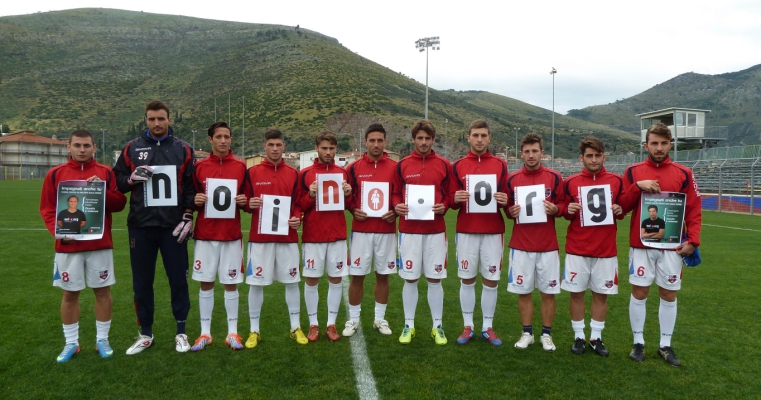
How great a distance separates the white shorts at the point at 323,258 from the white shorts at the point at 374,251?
14cm

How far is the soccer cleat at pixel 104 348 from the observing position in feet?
15.4

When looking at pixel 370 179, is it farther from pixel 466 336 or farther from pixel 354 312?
pixel 466 336

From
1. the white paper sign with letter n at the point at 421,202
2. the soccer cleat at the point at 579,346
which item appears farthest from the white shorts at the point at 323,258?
the soccer cleat at the point at 579,346


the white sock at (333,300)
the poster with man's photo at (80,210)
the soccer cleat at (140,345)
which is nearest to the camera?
the poster with man's photo at (80,210)

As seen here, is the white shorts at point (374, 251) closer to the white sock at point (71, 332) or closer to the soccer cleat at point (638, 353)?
the soccer cleat at point (638, 353)

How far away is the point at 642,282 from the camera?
15.0ft

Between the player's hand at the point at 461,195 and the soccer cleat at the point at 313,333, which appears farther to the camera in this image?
the soccer cleat at the point at 313,333

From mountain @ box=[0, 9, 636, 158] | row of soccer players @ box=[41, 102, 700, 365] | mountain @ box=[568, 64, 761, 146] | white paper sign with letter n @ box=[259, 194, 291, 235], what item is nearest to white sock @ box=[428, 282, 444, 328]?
row of soccer players @ box=[41, 102, 700, 365]

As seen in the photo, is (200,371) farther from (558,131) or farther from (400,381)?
(558,131)

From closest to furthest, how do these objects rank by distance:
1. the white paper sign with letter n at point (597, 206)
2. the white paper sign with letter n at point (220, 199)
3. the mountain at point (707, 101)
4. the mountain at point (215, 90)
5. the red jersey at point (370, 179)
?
1. the white paper sign with letter n at point (597, 206)
2. the white paper sign with letter n at point (220, 199)
3. the red jersey at point (370, 179)
4. the mountain at point (215, 90)
5. the mountain at point (707, 101)

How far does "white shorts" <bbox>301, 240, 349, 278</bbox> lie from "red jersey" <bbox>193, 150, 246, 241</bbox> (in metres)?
0.77

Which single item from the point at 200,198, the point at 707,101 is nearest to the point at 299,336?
the point at 200,198

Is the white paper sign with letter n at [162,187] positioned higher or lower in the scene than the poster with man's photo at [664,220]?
higher

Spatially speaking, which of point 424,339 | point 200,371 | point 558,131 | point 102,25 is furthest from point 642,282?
point 102,25
